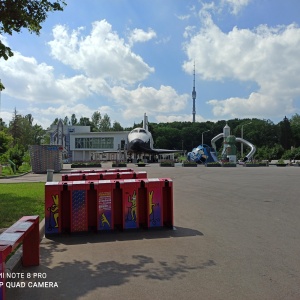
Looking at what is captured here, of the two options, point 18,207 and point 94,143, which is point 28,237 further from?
point 94,143

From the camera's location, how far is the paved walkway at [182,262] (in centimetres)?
427

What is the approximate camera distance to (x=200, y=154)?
61.2 meters

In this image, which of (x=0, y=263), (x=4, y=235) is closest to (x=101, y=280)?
(x=4, y=235)

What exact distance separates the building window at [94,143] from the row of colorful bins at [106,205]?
94.3 m

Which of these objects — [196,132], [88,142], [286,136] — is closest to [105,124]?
[196,132]

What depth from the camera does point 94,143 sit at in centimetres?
10288

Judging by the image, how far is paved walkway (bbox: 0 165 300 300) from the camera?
4.27 metres

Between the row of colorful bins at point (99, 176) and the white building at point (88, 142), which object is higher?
the white building at point (88, 142)

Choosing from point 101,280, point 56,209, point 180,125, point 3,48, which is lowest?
point 101,280

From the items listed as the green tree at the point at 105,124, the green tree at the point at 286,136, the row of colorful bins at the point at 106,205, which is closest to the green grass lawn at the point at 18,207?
the row of colorful bins at the point at 106,205

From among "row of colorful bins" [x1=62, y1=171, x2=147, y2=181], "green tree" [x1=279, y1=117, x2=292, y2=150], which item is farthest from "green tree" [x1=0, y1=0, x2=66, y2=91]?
"green tree" [x1=279, y1=117, x2=292, y2=150]

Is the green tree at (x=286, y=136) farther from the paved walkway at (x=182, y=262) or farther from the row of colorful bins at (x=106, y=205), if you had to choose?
the row of colorful bins at (x=106, y=205)

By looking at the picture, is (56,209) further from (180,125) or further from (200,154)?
(180,125)

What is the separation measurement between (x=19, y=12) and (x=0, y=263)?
6124mm
